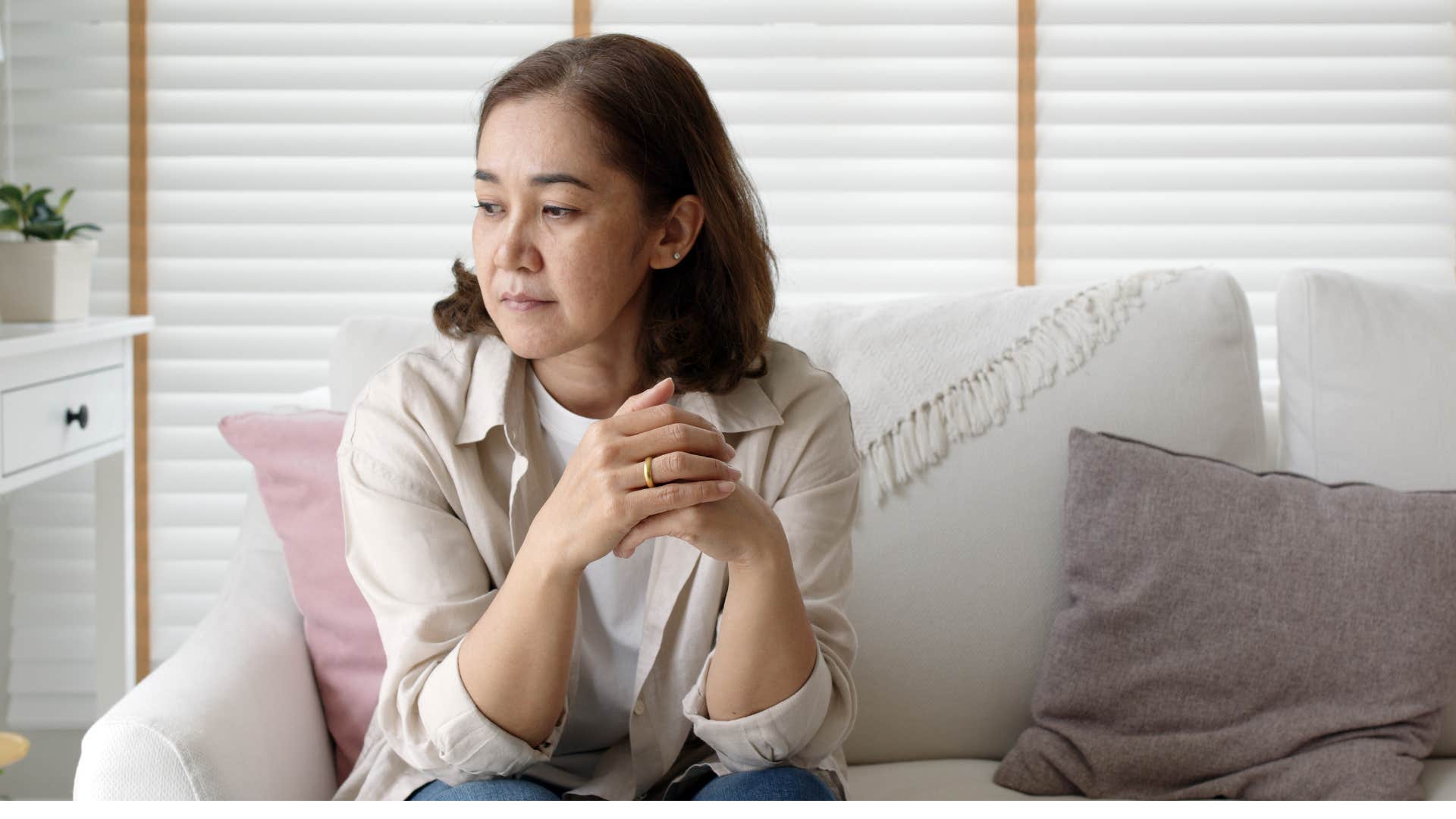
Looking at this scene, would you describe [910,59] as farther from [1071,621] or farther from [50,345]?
[50,345]

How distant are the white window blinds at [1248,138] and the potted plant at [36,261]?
5.71ft

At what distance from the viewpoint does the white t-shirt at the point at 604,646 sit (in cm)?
121

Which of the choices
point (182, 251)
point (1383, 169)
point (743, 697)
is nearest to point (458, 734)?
point (743, 697)

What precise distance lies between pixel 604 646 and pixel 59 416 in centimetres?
109

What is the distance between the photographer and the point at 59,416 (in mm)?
1840

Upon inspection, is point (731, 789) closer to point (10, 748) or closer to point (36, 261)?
point (10, 748)

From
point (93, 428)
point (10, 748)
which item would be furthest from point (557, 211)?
point (93, 428)

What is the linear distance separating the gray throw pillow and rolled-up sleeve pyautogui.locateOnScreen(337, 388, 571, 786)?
641mm

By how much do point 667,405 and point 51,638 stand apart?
6.29 feet

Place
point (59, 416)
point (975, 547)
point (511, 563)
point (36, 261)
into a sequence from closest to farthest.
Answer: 1. point (511, 563)
2. point (975, 547)
3. point (59, 416)
4. point (36, 261)

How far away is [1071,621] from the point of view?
1.45 m

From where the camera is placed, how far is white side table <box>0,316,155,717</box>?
1720 mm

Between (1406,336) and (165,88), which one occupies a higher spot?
(165,88)

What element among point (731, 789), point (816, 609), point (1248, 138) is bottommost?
point (731, 789)
